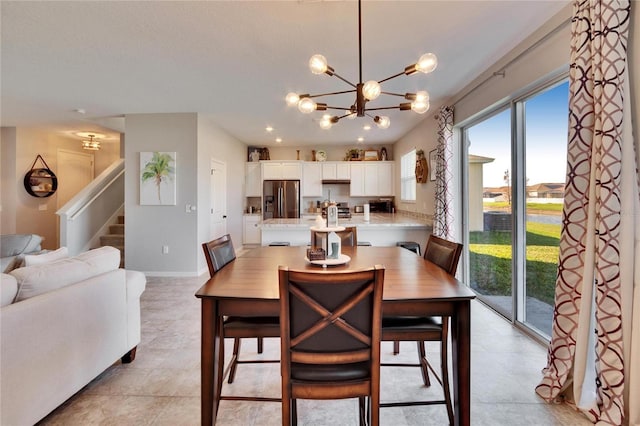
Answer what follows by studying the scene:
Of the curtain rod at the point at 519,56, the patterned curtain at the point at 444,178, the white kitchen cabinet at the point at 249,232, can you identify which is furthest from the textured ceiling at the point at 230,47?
the white kitchen cabinet at the point at 249,232

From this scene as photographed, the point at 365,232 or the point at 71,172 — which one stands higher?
the point at 71,172

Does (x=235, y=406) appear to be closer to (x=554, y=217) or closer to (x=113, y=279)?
(x=113, y=279)

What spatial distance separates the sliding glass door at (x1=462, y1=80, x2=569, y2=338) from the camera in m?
2.43

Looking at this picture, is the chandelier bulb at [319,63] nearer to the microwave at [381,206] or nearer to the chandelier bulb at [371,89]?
the chandelier bulb at [371,89]

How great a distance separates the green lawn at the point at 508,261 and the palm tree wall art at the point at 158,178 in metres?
4.29

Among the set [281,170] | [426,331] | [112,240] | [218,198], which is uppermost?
[281,170]

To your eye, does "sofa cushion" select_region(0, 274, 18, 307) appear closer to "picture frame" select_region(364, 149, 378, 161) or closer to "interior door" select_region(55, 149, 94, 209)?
"interior door" select_region(55, 149, 94, 209)

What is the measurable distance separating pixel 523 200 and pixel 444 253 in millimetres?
1361

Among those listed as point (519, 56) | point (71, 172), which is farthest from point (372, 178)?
point (71, 172)

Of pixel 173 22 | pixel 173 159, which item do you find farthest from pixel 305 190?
pixel 173 22

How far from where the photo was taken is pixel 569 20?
6.65 ft

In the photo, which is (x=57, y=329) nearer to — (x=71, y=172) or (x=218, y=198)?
(x=218, y=198)

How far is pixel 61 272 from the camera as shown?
175 cm

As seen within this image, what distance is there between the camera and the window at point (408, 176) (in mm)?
5730
